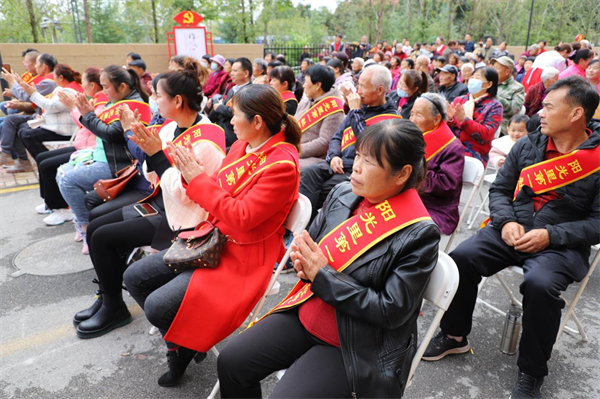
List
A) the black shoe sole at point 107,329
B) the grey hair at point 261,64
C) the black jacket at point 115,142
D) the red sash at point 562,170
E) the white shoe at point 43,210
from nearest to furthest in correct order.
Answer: the red sash at point 562,170 < the black shoe sole at point 107,329 < the black jacket at point 115,142 < the white shoe at point 43,210 < the grey hair at point 261,64

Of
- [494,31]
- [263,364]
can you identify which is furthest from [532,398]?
[494,31]

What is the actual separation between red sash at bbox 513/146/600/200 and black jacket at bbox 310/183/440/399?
1.38 metres

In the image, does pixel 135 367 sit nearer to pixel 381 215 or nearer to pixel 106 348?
pixel 106 348

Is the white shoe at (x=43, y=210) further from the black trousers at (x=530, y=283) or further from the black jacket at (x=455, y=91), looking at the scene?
the black jacket at (x=455, y=91)

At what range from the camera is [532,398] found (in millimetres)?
2402

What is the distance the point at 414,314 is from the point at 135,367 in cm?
183

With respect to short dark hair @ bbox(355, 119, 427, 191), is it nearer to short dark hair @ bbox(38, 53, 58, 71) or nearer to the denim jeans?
the denim jeans

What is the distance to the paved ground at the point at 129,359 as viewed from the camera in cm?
253

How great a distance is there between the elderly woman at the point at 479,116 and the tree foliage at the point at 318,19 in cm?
1388

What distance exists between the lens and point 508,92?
579 centimetres

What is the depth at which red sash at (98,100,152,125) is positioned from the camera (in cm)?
379

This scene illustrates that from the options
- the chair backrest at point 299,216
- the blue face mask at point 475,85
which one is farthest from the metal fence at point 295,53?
the chair backrest at point 299,216

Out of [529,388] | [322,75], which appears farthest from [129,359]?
[322,75]

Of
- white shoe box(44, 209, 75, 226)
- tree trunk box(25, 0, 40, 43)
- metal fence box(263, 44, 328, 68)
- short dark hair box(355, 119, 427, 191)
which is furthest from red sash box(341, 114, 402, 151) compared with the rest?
metal fence box(263, 44, 328, 68)
